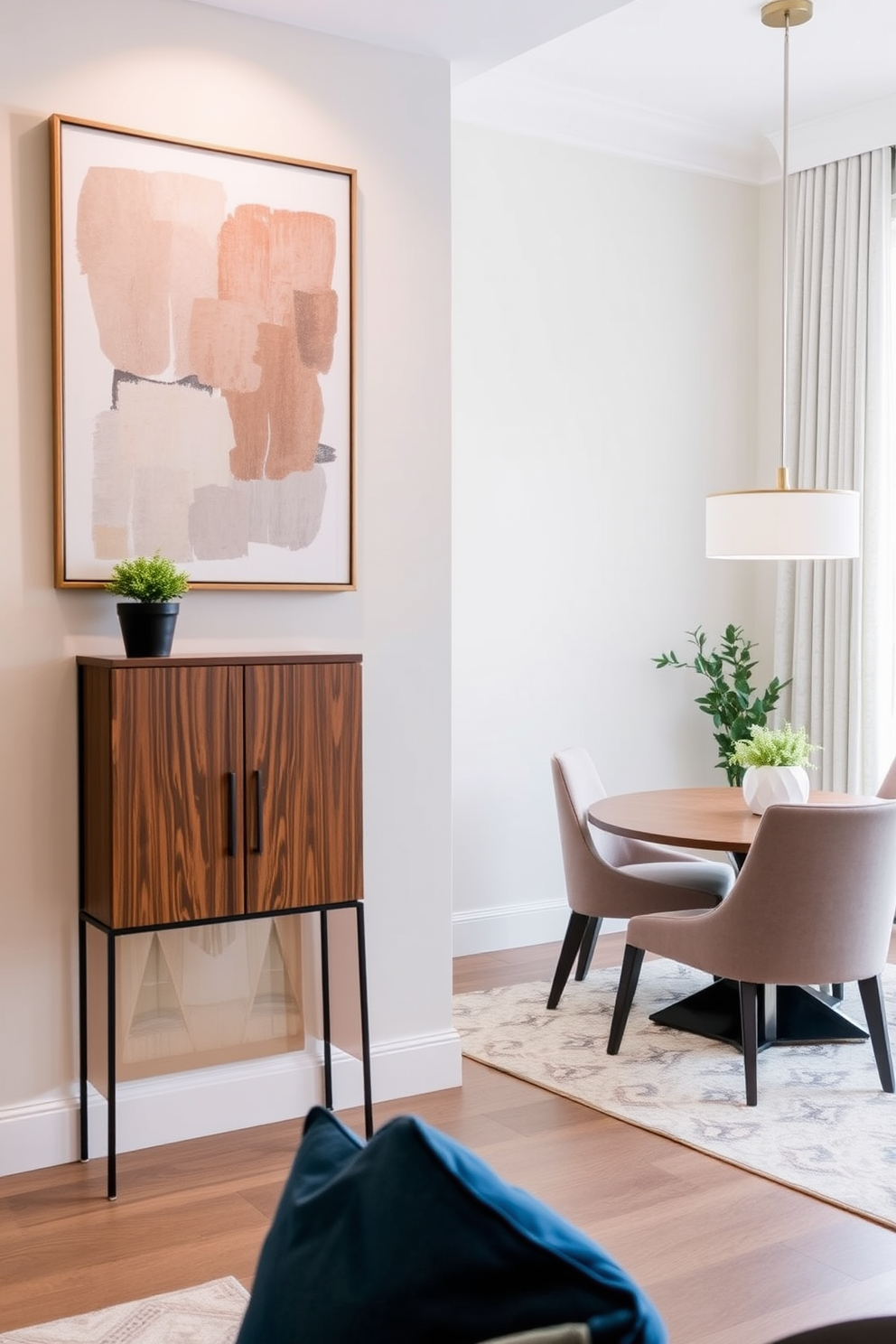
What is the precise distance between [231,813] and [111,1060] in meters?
0.58

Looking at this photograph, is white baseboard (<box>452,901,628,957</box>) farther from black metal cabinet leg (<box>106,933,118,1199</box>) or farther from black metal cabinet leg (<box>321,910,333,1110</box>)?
black metal cabinet leg (<box>106,933,118,1199</box>)

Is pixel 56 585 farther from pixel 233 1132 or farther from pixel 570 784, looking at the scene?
pixel 570 784

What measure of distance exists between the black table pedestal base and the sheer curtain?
1.50 m

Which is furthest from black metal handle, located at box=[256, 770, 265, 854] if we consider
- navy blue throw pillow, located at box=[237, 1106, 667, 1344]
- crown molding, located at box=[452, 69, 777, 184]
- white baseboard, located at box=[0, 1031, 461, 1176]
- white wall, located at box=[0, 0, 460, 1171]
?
crown molding, located at box=[452, 69, 777, 184]

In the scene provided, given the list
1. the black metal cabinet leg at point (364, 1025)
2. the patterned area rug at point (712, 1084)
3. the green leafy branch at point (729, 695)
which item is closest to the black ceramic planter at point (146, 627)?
the black metal cabinet leg at point (364, 1025)

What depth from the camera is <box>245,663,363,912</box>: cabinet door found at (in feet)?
9.90

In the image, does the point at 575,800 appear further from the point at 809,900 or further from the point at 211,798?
the point at 211,798

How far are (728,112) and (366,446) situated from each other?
2755 millimetres

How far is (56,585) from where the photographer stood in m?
3.03

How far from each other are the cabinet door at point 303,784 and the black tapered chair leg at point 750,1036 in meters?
1.09

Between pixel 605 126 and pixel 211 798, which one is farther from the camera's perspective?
pixel 605 126

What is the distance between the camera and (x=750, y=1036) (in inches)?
135

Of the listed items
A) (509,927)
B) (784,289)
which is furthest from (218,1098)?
(784,289)

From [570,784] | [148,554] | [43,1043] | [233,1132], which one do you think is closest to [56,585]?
[148,554]
